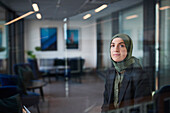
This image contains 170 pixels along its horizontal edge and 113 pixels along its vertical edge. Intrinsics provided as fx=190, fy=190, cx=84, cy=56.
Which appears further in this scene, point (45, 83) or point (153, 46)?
point (45, 83)

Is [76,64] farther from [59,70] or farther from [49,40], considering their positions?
[49,40]

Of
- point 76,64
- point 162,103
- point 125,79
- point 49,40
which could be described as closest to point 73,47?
point 76,64

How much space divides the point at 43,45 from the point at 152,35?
1.93m

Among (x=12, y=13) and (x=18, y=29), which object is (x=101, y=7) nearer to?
(x=12, y=13)

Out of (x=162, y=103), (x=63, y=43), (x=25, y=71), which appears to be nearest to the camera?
(x=162, y=103)

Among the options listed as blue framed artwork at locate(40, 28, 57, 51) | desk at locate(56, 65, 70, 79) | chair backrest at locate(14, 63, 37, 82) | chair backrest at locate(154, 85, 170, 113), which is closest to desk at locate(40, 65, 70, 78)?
desk at locate(56, 65, 70, 79)

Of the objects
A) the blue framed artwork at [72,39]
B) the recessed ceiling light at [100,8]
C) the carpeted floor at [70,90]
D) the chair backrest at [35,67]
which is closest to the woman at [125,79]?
the recessed ceiling light at [100,8]

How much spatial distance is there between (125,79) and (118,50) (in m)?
0.18

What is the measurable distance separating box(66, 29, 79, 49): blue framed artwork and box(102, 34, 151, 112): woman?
7.19ft

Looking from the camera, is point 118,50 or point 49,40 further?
point 49,40

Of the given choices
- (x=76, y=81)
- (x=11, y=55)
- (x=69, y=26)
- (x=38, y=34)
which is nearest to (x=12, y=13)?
(x=38, y=34)

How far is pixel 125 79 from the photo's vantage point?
115cm

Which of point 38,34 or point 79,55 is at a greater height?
point 38,34

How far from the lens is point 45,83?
12.0ft
